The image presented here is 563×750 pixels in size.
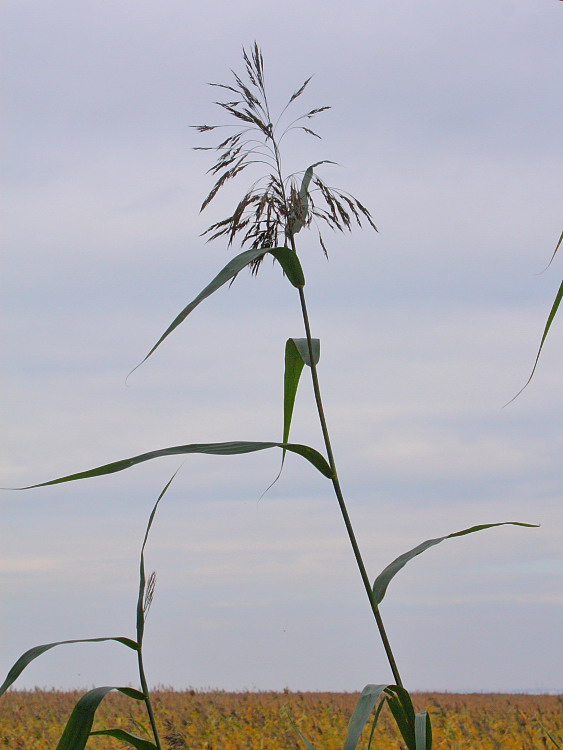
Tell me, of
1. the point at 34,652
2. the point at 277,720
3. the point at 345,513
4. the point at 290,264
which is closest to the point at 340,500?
the point at 345,513

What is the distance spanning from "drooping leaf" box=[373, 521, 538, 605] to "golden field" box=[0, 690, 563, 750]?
2.06 meters

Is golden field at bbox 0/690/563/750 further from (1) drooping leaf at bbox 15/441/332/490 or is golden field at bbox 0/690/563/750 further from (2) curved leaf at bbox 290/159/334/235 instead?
(2) curved leaf at bbox 290/159/334/235

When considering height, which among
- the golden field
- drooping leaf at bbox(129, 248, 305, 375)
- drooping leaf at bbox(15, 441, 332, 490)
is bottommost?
the golden field

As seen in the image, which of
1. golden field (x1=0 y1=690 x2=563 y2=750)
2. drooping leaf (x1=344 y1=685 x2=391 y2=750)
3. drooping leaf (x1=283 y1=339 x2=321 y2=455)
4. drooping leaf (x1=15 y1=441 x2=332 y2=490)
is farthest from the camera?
golden field (x1=0 y1=690 x2=563 y2=750)

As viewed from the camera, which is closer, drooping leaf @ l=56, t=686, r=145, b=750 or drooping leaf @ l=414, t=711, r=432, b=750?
drooping leaf @ l=414, t=711, r=432, b=750

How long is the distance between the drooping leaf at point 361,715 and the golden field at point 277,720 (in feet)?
7.23

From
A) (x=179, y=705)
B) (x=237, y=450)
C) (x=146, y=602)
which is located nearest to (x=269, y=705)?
(x=179, y=705)

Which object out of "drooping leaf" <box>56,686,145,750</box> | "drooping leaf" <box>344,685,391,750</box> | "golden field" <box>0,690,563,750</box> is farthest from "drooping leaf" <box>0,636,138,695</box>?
"golden field" <box>0,690,563,750</box>

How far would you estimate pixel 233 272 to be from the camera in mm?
992

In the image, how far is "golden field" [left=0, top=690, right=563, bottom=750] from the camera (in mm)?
3119

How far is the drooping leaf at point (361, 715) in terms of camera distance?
838 millimetres

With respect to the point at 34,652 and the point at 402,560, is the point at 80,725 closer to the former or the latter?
the point at 34,652

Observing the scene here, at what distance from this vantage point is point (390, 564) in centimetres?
110

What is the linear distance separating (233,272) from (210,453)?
23 cm
